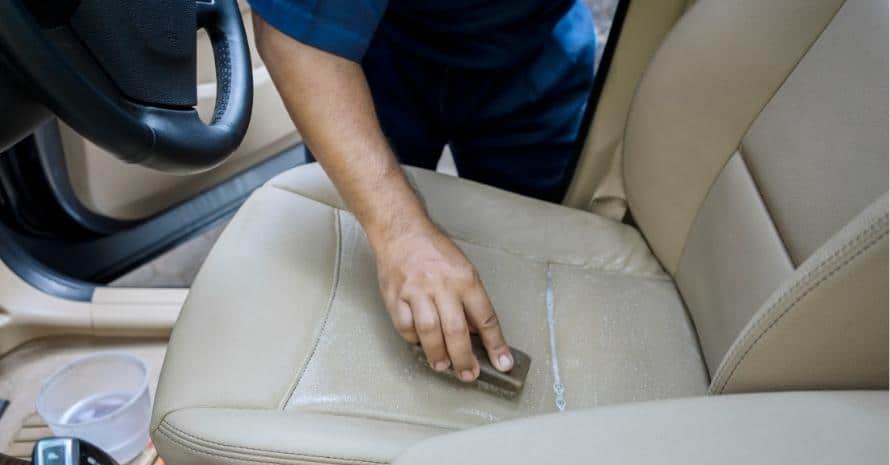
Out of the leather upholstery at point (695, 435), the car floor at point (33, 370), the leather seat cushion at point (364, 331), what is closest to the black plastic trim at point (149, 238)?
the car floor at point (33, 370)

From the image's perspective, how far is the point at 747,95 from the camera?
678 millimetres

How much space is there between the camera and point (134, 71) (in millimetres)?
620

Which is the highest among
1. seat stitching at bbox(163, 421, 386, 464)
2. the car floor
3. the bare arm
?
the bare arm

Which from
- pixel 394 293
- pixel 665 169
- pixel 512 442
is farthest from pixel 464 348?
pixel 665 169

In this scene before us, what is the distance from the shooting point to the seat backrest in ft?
1.47

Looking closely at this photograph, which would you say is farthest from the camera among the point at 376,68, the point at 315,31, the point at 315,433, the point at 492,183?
the point at 492,183

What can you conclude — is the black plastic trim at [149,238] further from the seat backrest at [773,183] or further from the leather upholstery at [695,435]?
the leather upholstery at [695,435]

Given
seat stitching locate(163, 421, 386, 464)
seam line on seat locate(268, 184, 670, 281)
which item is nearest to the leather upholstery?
seat stitching locate(163, 421, 386, 464)

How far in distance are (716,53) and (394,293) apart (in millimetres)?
385

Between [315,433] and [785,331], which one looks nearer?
[785,331]

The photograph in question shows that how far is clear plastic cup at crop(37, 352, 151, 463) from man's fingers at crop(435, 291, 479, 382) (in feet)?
2.08

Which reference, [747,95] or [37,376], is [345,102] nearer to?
[747,95]

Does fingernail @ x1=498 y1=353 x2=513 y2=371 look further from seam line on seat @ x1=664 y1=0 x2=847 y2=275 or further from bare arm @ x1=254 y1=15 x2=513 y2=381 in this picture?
seam line on seat @ x1=664 y1=0 x2=847 y2=275

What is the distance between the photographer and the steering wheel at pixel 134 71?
1.63 feet
